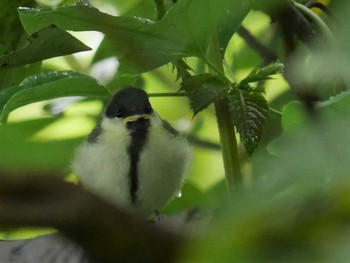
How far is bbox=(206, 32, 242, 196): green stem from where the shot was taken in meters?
0.41

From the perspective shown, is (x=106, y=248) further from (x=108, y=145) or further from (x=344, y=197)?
(x=108, y=145)

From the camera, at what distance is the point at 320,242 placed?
0.09m

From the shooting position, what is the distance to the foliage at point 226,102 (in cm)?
9

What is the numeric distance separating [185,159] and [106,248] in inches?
22.5

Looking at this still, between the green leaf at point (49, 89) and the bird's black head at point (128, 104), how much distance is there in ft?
0.44

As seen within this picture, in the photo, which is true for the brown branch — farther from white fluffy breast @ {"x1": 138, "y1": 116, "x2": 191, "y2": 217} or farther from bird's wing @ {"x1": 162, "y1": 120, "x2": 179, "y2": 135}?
bird's wing @ {"x1": 162, "y1": 120, "x2": 179, "y2": 135}

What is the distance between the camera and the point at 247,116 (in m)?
0.43

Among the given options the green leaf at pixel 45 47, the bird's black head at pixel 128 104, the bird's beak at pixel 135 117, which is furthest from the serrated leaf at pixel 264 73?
the bird's beak at pixel 135 117

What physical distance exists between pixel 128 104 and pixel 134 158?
4.8 inches

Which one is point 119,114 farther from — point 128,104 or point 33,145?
point 33,145

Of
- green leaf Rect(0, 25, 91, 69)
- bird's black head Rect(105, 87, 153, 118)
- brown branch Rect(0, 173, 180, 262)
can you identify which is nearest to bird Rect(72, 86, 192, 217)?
bird's black head Rect(105, 87, 153, 118)

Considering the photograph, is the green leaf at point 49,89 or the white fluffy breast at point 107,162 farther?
the white fluffy breast at point 107,162

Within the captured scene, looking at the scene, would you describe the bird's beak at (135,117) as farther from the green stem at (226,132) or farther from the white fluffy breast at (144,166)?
the green stem at (226,132)

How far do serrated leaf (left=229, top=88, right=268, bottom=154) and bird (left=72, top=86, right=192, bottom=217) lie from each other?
0.47 feet
